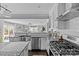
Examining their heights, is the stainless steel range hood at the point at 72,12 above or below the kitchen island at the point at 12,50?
above

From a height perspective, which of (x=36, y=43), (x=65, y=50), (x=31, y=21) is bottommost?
(x=36, y=43)

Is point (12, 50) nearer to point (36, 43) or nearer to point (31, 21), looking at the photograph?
point (31, 21)

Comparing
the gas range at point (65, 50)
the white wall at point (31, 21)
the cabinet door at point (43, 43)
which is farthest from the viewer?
the cabinet door at point (43, 43)

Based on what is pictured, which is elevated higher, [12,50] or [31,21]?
[31,21]

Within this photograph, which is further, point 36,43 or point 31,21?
point 36,43

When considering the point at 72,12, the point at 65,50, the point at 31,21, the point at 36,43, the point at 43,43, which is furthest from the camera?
the point at 36,43

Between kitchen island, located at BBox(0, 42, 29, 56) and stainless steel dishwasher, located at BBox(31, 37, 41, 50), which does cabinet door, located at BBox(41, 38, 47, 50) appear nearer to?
stainless steel dishwasher, located at BBox(31, 37, 41, 50)

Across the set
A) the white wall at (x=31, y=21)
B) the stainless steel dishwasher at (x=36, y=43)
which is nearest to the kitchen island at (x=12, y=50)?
the white wall at (x=31, y=21)

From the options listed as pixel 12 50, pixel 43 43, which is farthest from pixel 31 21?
pixel 12 50

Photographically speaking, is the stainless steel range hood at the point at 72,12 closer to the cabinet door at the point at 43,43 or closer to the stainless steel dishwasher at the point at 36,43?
the cabinet door at the point at 43,43

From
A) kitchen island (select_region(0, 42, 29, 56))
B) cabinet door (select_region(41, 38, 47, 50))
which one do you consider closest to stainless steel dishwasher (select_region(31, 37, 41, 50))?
cabinet door (select_region(41, 38, 47, 50))

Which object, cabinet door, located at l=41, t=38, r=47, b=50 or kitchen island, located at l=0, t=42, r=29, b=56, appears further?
cabinet door, located at l=41, t=38, r=47, b=50

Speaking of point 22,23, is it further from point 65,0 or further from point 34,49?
point 65,0

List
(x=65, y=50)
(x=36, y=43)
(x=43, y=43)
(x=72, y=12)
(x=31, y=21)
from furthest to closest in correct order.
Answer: (x=36, y=43)
(x=43, y=43)
(x=31, y=21)
(x=65, y=50)
(x=72, y=12)
